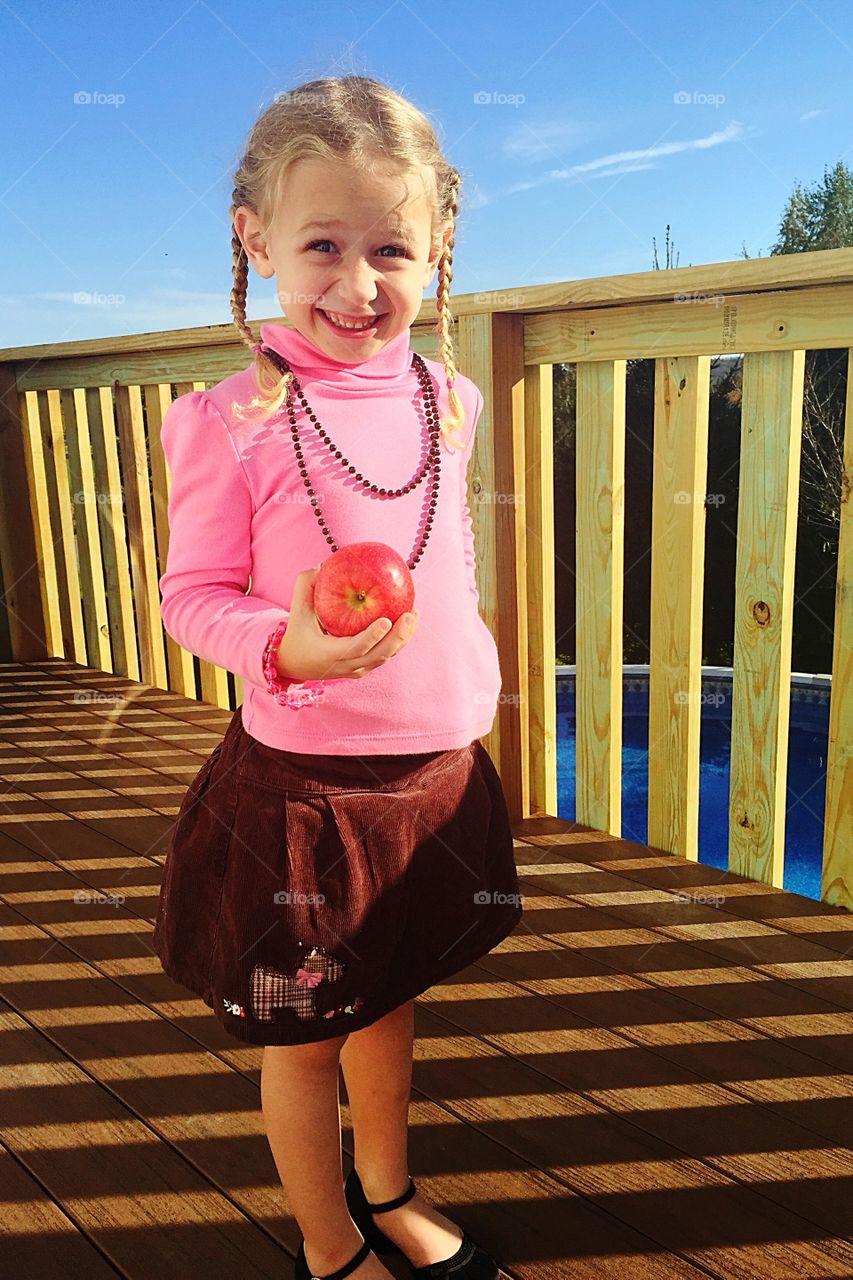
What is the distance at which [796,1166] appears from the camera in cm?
145

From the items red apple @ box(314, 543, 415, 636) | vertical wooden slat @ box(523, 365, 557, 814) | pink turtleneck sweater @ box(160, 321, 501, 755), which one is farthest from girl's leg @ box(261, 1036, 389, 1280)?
vertical wooden slat @ box(523, 365, 557, 814)

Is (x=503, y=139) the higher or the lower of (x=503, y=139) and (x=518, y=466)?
the higher

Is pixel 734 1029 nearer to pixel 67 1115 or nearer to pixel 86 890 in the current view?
pixel 67 1115

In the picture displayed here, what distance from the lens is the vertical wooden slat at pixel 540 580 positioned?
8.30 feet

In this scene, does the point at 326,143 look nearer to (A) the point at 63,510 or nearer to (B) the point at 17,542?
(A) the point at 63,510

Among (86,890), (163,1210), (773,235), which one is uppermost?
(773,235)

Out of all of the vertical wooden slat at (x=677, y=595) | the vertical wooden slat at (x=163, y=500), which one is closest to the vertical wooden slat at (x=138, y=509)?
the vertical wooden slat at (x=163, y=500)

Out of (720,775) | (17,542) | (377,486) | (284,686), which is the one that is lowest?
(720,775)

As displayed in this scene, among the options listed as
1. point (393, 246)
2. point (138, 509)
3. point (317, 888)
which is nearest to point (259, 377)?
point (393, 246)

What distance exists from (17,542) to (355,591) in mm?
4018

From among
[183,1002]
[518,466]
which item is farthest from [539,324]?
[183,1002]

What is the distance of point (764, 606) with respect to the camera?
2.21 metres

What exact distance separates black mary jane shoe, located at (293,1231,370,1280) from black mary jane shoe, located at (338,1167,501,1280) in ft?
0.22

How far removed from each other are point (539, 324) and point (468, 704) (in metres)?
1.54
